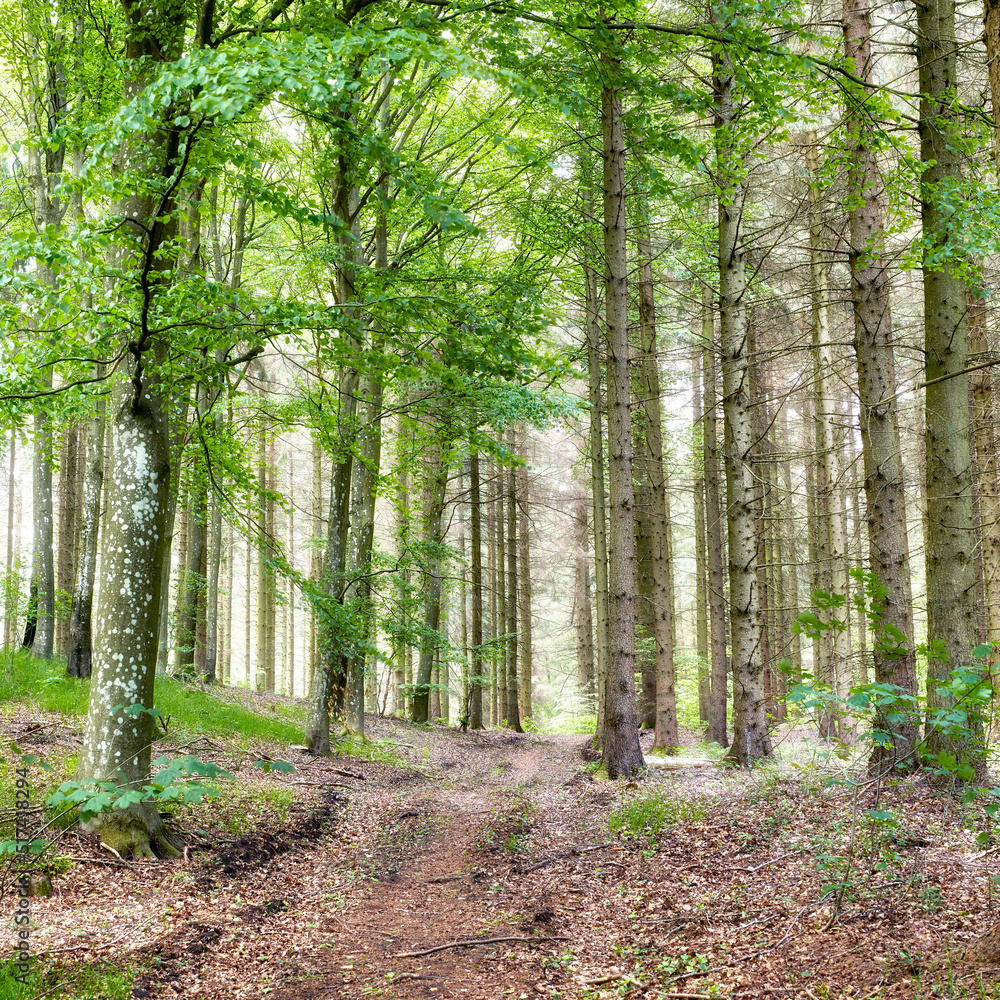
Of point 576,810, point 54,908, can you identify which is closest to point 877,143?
point 576,810

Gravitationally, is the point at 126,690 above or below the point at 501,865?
above

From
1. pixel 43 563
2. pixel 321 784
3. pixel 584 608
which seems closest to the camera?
pixel 321 784

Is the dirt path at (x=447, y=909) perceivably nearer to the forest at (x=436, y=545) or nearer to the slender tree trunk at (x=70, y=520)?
the forest at (x=436, y=545)

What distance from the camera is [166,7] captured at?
6215 millimetres

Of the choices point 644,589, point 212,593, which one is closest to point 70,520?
point 212,593

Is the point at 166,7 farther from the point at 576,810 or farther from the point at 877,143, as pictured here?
the point at 576,810

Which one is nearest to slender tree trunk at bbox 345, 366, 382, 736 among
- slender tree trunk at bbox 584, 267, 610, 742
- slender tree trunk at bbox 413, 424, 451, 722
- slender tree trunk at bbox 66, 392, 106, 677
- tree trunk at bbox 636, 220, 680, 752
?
slender tree trunk at bbox 413, 424, 451, 722

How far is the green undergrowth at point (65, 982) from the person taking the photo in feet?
12.6

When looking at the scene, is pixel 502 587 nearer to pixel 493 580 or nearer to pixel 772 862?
pixel 493 580

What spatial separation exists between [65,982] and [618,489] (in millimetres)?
7975

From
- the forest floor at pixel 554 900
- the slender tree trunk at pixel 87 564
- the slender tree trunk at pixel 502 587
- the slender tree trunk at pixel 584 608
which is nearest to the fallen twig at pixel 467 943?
the forest floor at pixel 554 900

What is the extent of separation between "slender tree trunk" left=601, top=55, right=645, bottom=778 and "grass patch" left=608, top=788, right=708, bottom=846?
2044 mm

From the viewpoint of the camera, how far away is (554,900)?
565 centimetres

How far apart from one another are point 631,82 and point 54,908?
28.8 ft
